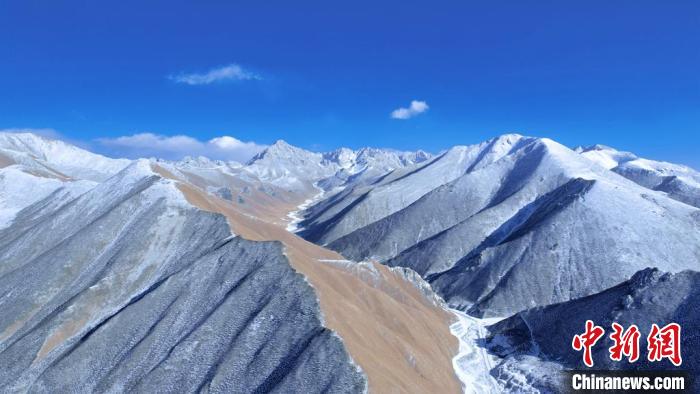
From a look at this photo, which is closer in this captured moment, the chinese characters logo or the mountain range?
the mountain range

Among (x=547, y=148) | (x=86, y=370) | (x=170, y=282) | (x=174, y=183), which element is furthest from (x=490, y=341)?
(x=547, y=148)

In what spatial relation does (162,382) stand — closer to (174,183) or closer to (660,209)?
(174,183)

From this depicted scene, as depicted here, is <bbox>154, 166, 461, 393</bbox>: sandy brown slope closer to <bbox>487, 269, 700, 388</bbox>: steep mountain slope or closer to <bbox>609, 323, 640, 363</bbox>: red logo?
<bbox>487, 269, 700, 388</bbox>: steep mountain slope

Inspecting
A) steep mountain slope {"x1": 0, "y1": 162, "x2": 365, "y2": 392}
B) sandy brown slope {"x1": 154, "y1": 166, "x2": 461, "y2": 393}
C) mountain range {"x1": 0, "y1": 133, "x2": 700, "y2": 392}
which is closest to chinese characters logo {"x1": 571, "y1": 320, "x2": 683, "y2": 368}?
mountain range {"x1": 0, "y1": 133, "x2": 700, "y2": 392}

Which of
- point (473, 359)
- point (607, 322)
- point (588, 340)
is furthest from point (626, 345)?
point (473, 359)

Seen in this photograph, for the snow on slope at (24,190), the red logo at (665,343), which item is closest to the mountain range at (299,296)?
the snow on slope at (24,190)

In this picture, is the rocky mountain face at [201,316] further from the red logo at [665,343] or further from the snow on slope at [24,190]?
the snow on slope at [24,190]
